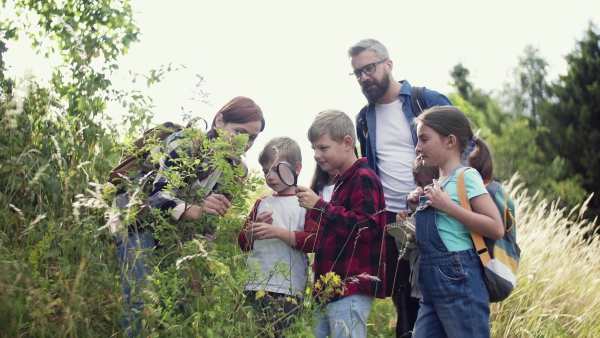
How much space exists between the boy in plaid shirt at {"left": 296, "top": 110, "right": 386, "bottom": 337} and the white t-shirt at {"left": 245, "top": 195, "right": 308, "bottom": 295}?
10cm

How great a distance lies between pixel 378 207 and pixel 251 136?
850 millimetres

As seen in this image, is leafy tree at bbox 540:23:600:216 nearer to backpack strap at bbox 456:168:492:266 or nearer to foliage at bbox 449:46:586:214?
foliage at bbox 449:46:586:214

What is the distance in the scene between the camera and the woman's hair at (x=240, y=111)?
394cm

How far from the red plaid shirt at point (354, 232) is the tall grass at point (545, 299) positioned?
121 centimetres

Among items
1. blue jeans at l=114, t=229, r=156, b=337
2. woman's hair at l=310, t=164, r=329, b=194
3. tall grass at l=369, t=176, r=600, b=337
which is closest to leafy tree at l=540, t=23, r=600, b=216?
tall grass at l=369, t=176, r=600, b=337

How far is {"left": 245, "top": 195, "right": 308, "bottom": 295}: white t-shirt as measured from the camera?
3.82 meters

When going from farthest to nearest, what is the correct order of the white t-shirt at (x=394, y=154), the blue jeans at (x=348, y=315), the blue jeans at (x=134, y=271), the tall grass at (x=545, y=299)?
1. the tall grass at (x=545, y=299)
2. the white t-shirt at (x=394, y=154)
3. the blue jeans at (x=348, y=315)
4. the blue jeans at (x=134, y=271)

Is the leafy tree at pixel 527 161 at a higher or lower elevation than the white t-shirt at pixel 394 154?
lower

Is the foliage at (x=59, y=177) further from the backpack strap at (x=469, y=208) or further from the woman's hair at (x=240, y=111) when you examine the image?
the backpack strap at (x=469, y=208)

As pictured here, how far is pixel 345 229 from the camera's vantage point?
380cm

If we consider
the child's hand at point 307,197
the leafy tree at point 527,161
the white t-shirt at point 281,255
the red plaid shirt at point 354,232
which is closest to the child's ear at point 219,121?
the white t-shirt at point 281,255

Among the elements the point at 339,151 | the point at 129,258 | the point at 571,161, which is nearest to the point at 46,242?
the point at 129,258

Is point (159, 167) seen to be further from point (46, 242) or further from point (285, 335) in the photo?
point (285, 335)

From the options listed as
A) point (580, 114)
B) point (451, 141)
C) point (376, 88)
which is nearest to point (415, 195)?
point (451, 141)
